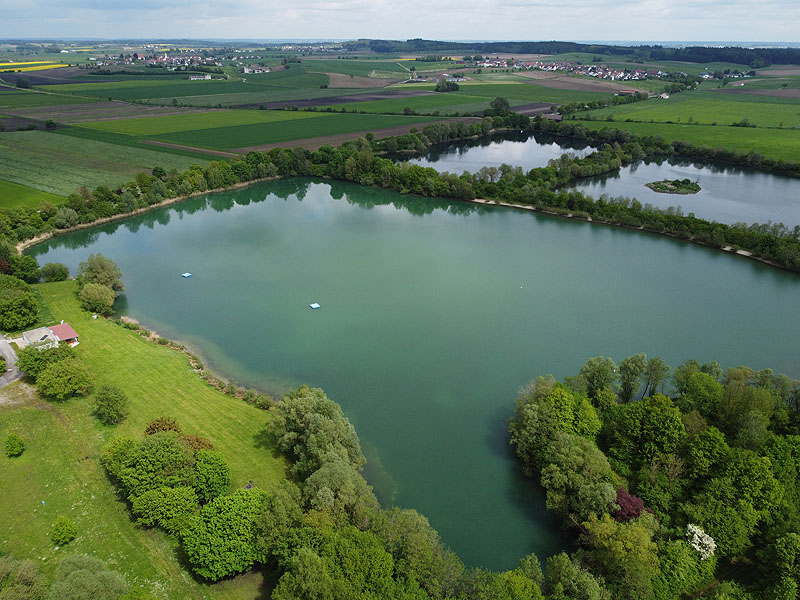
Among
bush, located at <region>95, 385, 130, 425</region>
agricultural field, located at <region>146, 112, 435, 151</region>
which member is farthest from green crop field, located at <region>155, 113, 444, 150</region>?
bush, located at <region>95, 385, 130, 425</region>

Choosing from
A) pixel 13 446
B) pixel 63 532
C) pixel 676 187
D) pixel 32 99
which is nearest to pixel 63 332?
pixel 13 446

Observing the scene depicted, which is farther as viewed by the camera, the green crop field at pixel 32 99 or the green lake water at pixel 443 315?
the green crop field at pixel 32 99

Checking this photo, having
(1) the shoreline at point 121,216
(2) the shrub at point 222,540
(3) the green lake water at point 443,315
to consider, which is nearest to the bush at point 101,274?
(3) the green lake water at point 443,315

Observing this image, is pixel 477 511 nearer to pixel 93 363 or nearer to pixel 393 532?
pixel 393 532

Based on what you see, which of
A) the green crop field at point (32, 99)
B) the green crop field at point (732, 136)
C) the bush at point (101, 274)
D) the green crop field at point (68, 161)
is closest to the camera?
the bush at point (101, 274)

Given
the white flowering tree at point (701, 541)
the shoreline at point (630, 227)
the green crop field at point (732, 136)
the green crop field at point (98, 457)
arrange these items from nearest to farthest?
the white flowering tree at point (701, 541) → the green crop field at point (98, 457) → the shoreline at point (630, 227) → the green crop field at point (732, 136)

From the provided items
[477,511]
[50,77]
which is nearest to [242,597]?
[477,511]

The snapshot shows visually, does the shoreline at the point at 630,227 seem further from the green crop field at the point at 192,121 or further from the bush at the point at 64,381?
the green crop field at the point at 192,121
